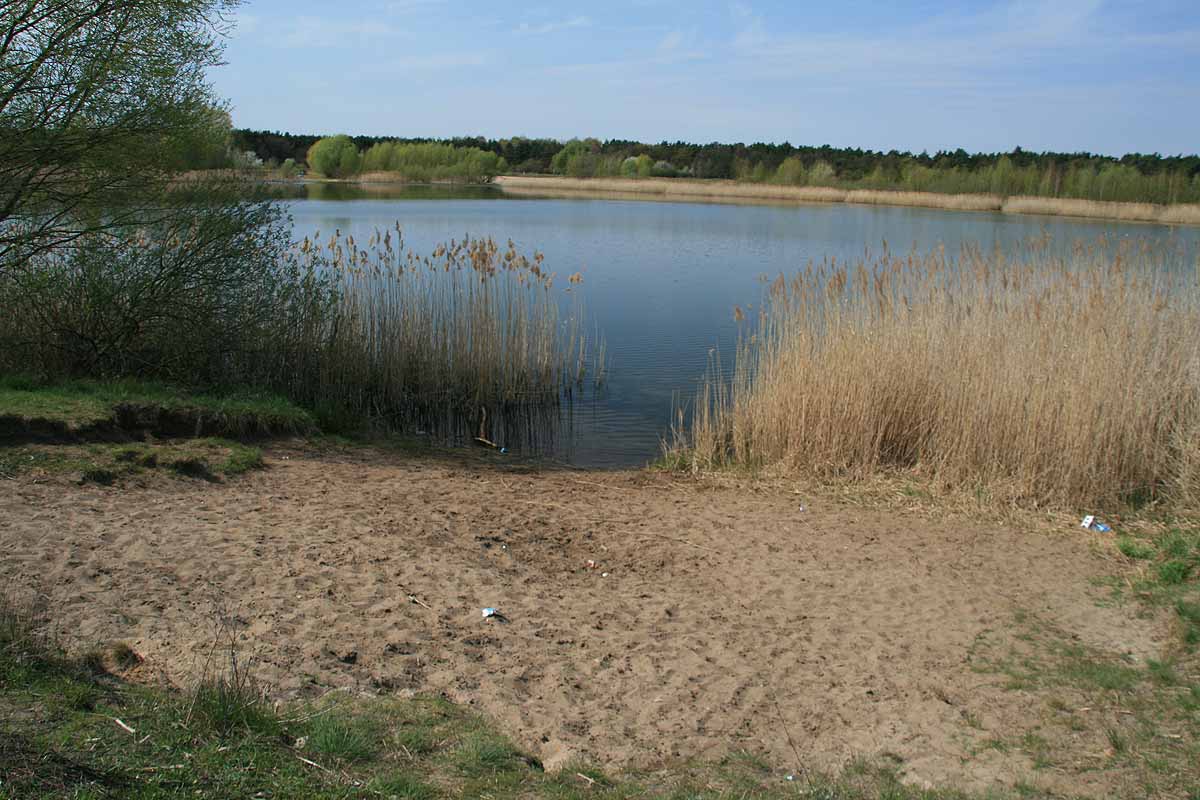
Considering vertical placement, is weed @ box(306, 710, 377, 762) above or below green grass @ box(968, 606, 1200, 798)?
above

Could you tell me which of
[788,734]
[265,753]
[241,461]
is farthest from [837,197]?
[265,753]

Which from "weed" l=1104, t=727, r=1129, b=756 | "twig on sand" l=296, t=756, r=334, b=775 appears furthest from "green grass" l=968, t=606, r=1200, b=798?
"twig on sand" l=296, t=756, r=334, b=775

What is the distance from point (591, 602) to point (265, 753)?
2703mm

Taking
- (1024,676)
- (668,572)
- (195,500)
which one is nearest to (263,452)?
→ (195,500)

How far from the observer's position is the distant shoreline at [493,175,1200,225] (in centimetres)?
3322

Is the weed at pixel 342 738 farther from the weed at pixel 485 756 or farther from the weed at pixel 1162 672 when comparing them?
the weed at pixel 1162 672

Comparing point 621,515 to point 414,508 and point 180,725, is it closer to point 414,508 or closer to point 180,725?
point 414,508

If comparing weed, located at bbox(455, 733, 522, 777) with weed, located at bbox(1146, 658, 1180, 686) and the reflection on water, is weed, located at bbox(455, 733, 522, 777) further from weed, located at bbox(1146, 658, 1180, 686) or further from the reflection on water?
the reflection on water

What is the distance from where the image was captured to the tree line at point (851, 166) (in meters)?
39.5

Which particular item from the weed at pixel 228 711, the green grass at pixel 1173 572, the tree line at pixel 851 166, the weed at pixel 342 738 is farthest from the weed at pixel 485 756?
the tree line at pixel 851 166

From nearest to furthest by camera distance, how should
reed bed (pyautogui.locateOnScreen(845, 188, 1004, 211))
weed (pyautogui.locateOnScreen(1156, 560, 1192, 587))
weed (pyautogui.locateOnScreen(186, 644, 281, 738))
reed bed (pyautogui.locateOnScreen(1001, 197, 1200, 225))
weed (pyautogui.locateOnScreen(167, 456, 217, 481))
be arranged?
weed (pyautogui.locateOnScreen(186, 644, 281, 738)) → weed (pyautogui.locateOnScreen(1156, 560, 1192, 587)) → weed (pyautogui.locateOnScreen(167, 456, 217, 481)) → reed bed (pyautogui.locateOnScreen(1001, 197, 1200, 225)) → reed bed (pyautogui.locateOnScreen(845, 188, 1004, 211))

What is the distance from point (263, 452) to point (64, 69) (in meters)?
4.26

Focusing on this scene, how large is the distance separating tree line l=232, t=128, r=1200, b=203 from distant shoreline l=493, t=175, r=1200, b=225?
193cm

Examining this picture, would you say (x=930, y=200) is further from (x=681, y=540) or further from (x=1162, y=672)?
(x=1162, y=672)
